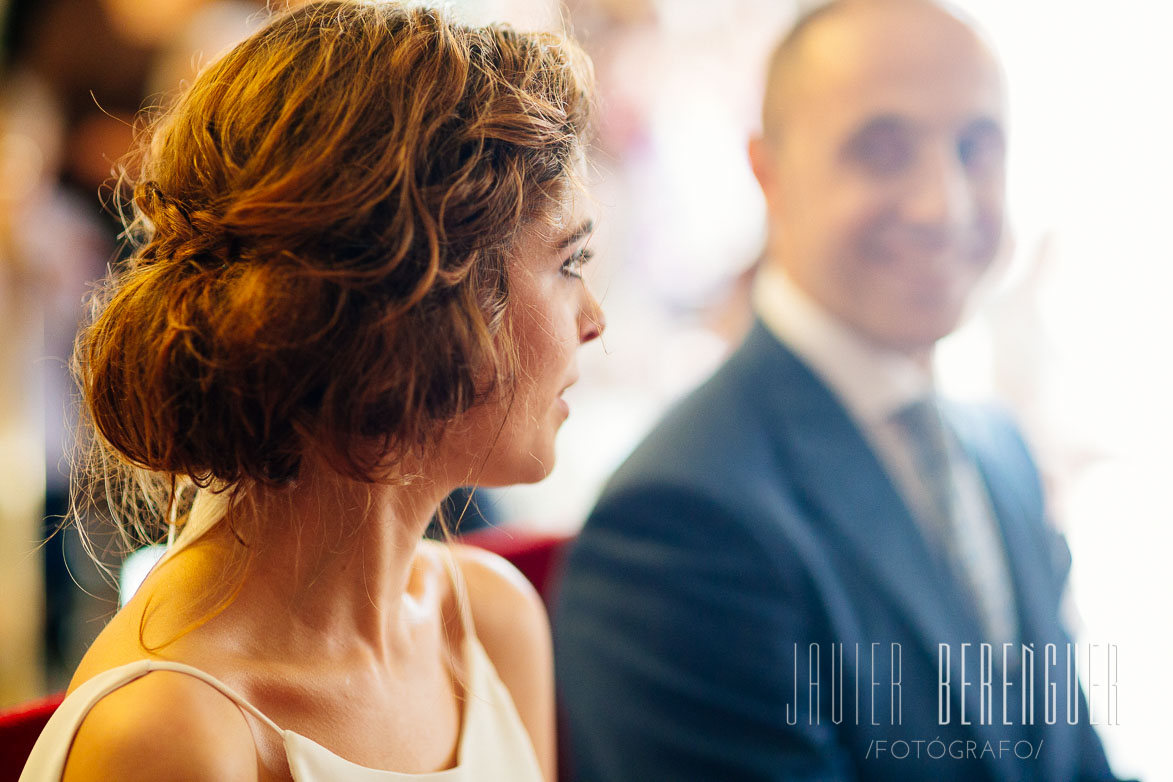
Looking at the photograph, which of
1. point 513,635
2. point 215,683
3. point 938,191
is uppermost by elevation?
point 938,191

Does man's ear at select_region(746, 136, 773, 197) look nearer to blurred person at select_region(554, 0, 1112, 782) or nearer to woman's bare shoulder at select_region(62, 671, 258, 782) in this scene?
blurred person at select_region(554, 0, 1112, 782)

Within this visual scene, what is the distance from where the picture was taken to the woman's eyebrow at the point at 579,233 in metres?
0.60

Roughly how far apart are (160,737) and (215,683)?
0.14ft

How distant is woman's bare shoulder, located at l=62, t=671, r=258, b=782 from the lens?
0.46 m

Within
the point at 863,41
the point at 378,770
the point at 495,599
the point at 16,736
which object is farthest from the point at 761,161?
the point at 16,736

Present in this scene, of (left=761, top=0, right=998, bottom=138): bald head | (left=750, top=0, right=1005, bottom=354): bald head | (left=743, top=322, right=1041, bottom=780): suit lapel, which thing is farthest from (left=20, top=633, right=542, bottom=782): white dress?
(left=761, top=0, right=998, bottom=138): bald head

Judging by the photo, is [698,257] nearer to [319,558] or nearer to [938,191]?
[938,191]

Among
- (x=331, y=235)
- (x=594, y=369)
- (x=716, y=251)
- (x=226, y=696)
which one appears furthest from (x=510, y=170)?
(x=594, y=369)

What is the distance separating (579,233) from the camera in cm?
61

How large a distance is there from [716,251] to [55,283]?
135 centimetres

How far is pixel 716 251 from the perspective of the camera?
1.65 m

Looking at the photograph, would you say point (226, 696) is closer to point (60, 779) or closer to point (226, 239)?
point (60, 779)

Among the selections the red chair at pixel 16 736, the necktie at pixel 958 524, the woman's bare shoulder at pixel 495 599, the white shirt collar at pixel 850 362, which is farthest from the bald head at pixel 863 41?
the red chair at pixel 16 736

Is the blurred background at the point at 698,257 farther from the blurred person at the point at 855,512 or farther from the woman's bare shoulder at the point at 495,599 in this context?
the woman's bare shoulder at the point at 495,599
